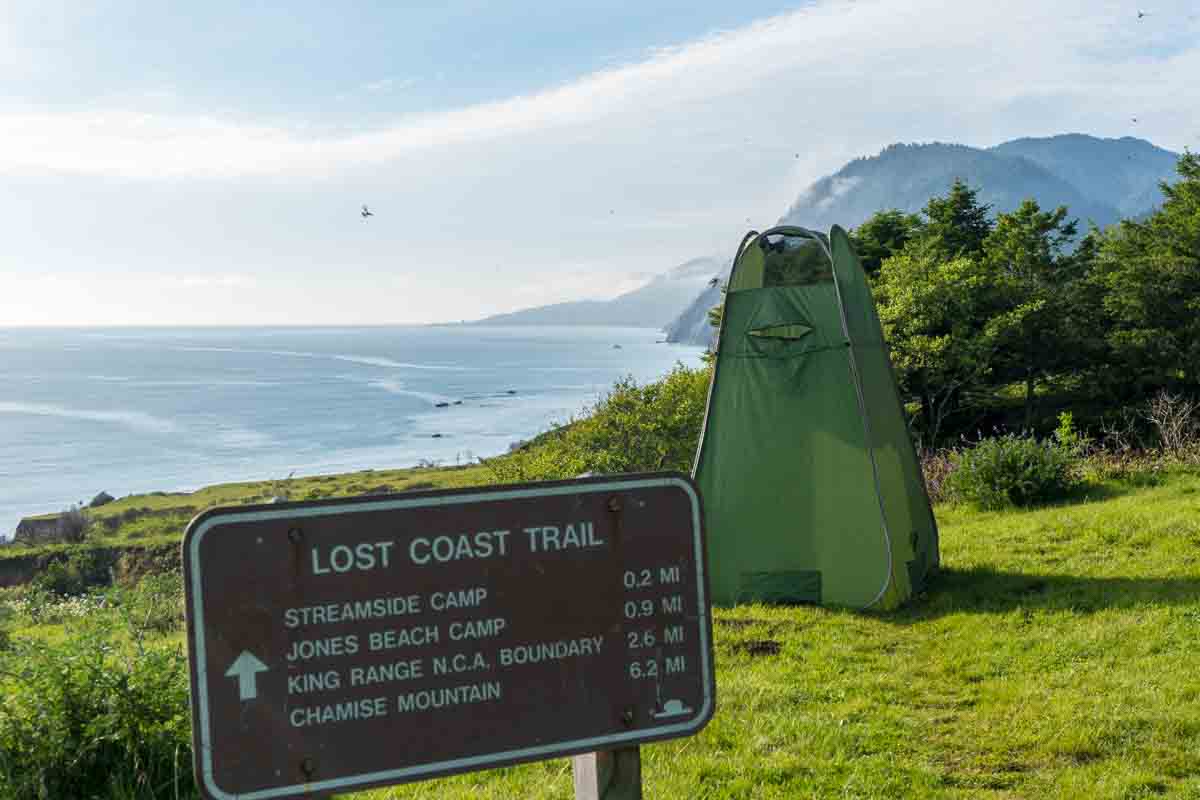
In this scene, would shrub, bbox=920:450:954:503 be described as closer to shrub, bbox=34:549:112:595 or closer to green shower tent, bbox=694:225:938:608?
green shower tent, bbox=694:225:938:608

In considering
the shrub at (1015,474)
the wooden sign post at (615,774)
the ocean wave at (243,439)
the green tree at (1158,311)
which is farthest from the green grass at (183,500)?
the wooden sign post at (615,774)

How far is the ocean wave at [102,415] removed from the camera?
122481 millimetres

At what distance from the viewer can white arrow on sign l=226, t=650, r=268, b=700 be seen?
226cm

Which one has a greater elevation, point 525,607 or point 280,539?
point 280,539

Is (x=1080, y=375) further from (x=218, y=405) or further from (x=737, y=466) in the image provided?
(x=218, y=405)

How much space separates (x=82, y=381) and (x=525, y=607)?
211m

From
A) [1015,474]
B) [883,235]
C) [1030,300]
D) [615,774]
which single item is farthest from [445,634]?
[883,235]

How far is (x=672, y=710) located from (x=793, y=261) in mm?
6723

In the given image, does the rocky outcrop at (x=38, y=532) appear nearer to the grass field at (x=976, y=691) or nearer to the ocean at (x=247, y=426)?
the ocean at (x=247, y=426)

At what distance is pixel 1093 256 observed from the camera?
42781 mm

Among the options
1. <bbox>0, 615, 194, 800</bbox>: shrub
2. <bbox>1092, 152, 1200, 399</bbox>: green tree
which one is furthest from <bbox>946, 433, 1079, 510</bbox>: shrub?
<bbox>1092, 152, 1200, 399</bbox>: green tree

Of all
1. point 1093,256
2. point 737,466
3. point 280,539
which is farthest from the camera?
point 1093,256

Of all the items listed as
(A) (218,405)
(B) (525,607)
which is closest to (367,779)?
(B) (525,607)

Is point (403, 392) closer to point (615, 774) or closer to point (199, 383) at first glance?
point (199, 383)
